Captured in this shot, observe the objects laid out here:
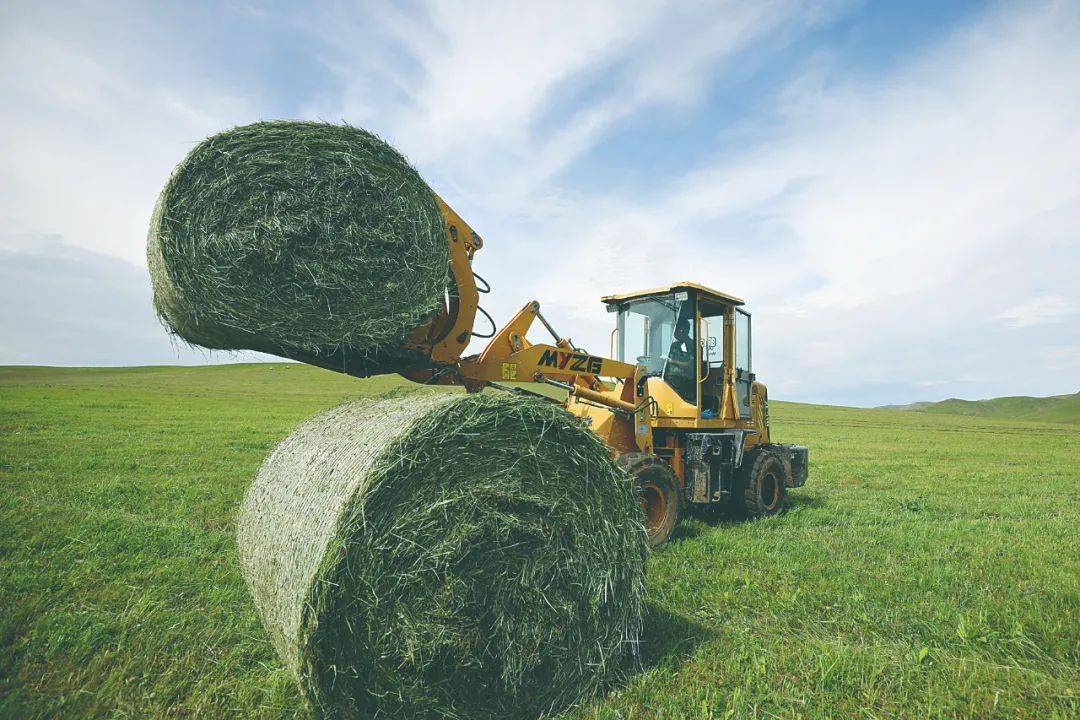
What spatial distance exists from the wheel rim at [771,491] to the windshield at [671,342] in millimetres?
1943

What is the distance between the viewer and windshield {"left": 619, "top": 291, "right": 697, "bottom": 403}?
8.15 m

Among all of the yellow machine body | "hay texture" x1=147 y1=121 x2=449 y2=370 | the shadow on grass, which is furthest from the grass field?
"hay texture" x1=147 y1=121 x2=449 y2=370

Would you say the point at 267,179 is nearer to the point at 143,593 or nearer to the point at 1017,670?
the point at 143,593

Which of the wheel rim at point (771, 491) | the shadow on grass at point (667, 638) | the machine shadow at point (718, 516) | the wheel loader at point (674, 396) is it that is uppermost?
the wheel loader at point (674, 396)

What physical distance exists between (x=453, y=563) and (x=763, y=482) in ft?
21.0

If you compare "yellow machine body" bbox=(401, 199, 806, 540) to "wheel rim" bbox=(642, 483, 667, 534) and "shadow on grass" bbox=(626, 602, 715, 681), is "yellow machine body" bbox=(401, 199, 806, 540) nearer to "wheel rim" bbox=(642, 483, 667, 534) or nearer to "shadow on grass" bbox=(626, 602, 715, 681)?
"wheel rim" bbox=(642, 483, 667, 534)

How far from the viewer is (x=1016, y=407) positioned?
10262cm

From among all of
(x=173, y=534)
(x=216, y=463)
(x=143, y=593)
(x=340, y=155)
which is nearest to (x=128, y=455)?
(x=216, y=463)

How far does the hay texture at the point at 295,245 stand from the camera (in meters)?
3.87

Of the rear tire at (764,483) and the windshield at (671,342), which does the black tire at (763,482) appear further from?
the windshield at (671,342)

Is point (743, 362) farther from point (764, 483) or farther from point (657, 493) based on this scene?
point (657, 493)

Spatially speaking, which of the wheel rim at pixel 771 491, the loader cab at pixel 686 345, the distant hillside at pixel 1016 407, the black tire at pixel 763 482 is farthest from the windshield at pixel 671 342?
the distant hillside at pixel 1016 407

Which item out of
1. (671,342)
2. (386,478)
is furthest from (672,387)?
(386,478)

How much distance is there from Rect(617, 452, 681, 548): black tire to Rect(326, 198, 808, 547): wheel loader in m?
0.01
